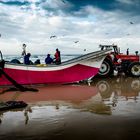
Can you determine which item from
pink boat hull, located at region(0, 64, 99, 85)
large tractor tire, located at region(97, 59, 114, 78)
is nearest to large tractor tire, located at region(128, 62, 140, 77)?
large tractor tire, located at region(97, 59, 114, 78)

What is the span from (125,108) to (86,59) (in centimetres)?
797

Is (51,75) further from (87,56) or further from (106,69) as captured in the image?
(106,69)

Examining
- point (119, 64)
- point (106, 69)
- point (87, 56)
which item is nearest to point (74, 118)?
point (87, 56)

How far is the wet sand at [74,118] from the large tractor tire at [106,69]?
767 centimetres

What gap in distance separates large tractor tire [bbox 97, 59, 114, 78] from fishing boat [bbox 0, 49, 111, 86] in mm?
2171

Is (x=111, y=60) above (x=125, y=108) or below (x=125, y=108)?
above

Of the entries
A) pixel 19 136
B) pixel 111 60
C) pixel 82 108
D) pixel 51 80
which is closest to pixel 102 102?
pixel 82 108

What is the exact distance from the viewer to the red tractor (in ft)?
63.6

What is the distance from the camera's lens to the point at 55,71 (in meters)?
15.9

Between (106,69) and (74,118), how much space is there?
12.0 meters

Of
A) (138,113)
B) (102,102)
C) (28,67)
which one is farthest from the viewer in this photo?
(28,67)

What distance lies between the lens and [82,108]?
9.02 metres

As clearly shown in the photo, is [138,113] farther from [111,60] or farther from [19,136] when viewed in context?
[111,60]

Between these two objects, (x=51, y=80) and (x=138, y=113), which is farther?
A: (x=51, y=80)
